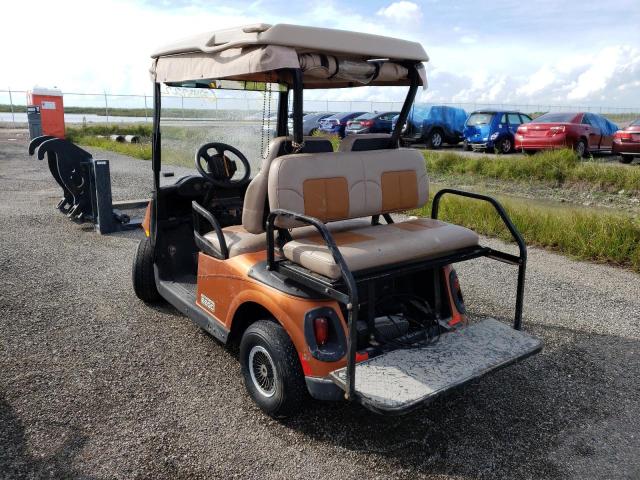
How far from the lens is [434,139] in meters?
17.1

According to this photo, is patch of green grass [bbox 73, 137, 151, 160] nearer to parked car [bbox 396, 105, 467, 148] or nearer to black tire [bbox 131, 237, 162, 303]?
parked car [bbox 396, 105, 467, 148]

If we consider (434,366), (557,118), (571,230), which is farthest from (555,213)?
(557,118)

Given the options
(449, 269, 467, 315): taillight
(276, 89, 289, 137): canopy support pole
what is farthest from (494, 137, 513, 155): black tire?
(449, 269, 467, 315): taillight

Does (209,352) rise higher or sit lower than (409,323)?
lower

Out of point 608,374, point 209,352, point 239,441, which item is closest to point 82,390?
point 209,352

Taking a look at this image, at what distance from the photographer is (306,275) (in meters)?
2.76

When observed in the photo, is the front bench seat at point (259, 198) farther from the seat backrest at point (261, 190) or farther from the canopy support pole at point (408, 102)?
the canopy support pole at point (408, 102)

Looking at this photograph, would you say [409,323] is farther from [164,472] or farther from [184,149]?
[184,149]

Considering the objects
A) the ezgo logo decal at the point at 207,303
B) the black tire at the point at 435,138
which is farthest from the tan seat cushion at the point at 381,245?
the black tire at the point at 435,138

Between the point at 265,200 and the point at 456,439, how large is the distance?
1.64 metres

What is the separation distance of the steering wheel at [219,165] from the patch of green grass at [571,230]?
12.2 feet

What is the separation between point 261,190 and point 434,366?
1.33 meters

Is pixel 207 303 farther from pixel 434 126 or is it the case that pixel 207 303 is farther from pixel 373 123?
pixel 373 123

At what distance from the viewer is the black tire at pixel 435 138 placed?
16987 millimetres
